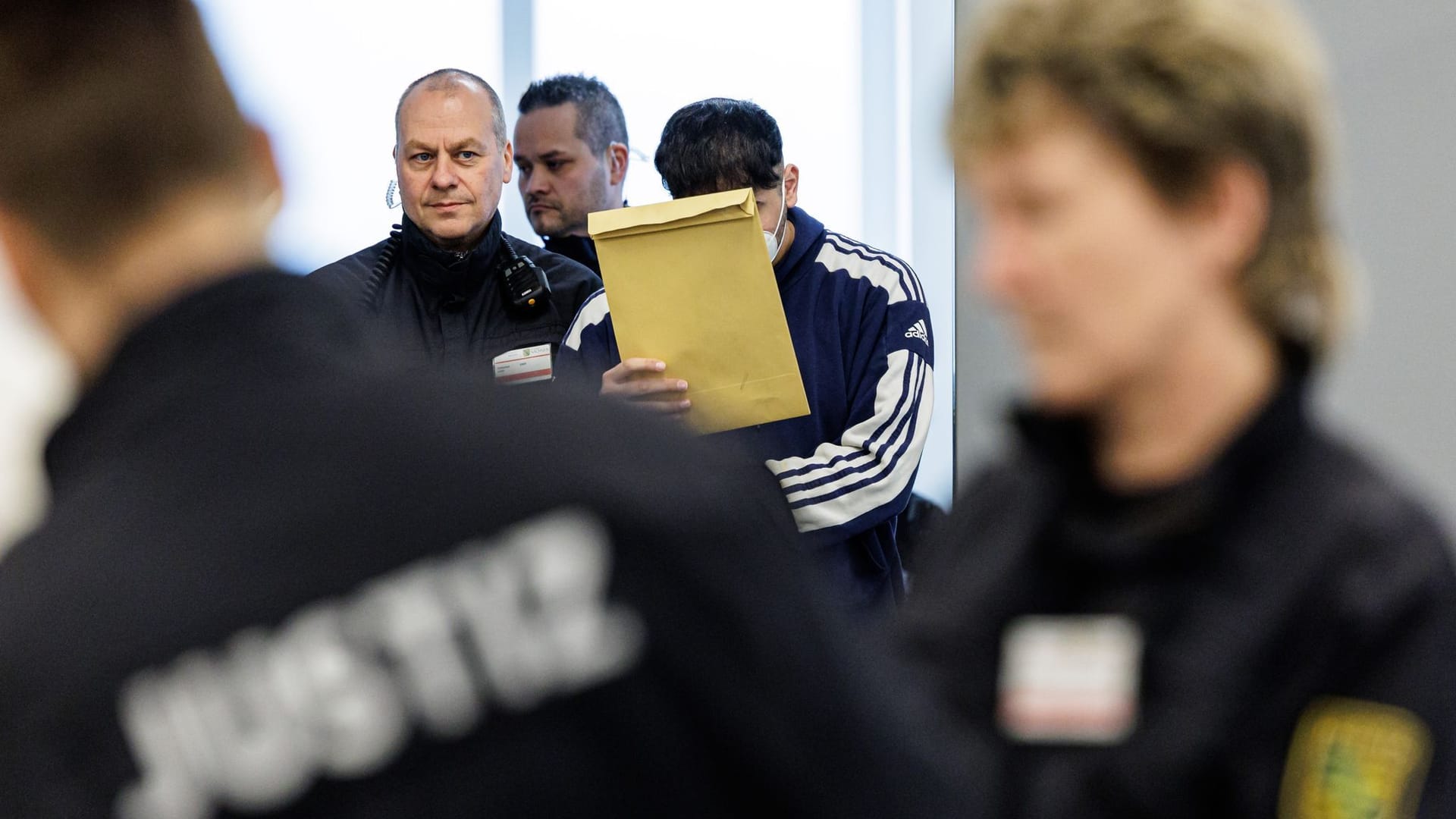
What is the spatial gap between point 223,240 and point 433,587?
23 centimetres

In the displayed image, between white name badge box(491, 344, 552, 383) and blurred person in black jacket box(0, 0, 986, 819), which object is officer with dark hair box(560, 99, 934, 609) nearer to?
white name badge box(491, 344, 552, 383)

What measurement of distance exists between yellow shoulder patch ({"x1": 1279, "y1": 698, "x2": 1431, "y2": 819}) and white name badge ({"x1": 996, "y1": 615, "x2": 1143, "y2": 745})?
131 millimetres

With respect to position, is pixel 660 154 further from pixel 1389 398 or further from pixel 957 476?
pixel 957 476

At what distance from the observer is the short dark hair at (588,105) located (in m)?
3.31

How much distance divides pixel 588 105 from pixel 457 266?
0.84m

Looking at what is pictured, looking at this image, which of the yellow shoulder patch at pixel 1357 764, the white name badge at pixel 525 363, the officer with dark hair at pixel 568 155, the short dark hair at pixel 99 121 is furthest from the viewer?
the officer with dark hair at pixel 568 155

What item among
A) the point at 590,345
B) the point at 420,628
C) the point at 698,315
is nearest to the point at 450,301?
the point at 590,345

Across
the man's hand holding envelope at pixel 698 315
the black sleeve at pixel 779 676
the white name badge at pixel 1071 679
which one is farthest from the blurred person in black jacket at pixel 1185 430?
the man's hand holding envelope at pixel 698 315

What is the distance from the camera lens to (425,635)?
0.56m

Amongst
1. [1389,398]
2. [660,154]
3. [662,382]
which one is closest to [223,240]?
[662,382]

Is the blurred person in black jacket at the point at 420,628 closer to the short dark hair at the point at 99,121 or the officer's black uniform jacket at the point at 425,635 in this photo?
the officer's black uniform jacket at the point at 425,635

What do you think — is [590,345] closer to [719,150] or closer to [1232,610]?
[719,150]

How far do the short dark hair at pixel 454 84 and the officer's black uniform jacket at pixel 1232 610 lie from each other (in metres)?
1.83

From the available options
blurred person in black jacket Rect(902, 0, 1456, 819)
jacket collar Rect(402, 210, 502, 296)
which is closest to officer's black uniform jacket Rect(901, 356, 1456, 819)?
blurred person in black jacket Rect(902, 0, 1456, 819)
